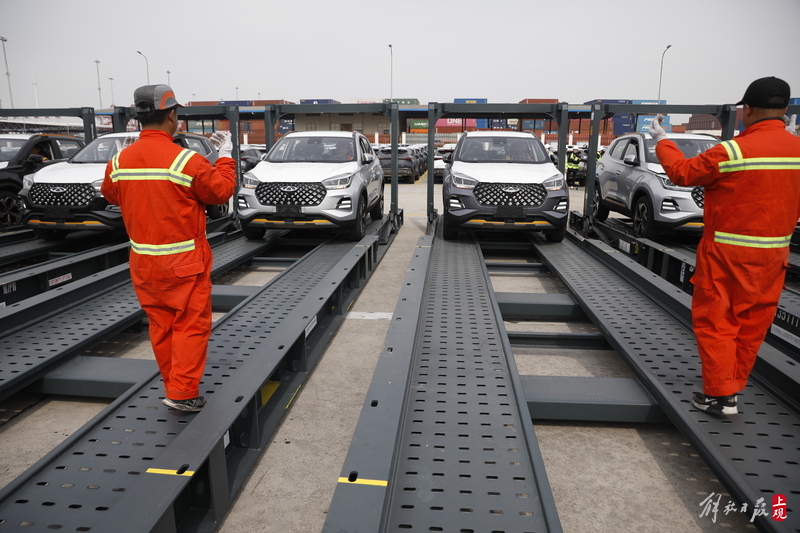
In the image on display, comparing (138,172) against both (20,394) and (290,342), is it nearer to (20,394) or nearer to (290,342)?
(290,342)

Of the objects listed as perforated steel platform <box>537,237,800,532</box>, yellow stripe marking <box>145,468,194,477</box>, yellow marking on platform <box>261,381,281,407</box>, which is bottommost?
yellow marking on platform <box>261,381,281,407</box>

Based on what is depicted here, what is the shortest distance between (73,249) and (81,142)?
4052 mm

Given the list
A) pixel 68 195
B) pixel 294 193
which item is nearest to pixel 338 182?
pixel 294 193

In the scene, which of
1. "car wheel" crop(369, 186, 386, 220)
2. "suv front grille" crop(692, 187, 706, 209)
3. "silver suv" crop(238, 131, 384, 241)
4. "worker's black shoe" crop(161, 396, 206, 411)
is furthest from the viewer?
"car wheel" crop(369, 186, 386, 220)

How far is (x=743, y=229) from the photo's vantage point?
8.77ft

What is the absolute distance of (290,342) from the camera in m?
3.54

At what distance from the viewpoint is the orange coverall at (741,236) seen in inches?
104

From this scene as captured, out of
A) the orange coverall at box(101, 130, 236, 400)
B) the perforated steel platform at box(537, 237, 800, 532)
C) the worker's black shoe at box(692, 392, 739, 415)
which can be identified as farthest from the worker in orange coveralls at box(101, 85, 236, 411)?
the worker's black shoe at box(692, 392, 739, 415)

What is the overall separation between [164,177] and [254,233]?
554 centimetres

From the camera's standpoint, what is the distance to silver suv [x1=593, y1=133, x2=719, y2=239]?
23.9 ft

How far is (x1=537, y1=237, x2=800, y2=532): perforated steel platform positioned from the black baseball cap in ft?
5.27

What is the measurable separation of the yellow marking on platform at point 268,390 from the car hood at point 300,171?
4380 mm

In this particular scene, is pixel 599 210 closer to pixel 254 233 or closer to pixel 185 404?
pixel 254 233

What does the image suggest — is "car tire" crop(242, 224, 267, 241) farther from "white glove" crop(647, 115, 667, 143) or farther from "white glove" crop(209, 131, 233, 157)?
"white glove" crop(647, 115, 667, 143)
